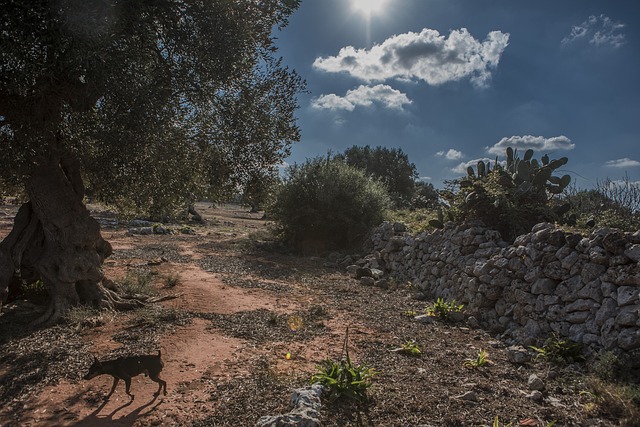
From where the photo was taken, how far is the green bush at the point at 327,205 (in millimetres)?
19109

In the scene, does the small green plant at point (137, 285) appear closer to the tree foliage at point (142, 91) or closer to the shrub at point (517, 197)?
the tree foliage at point (142, 91)

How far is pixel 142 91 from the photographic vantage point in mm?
5945

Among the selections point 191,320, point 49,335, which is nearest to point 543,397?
point 191,320

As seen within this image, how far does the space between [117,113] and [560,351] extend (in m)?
7.98

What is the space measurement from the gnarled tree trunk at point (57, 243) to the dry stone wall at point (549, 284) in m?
8.17

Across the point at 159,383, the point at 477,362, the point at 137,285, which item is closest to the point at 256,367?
the point at 159,383

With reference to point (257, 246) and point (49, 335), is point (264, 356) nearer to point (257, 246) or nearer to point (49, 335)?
point (49, 335)

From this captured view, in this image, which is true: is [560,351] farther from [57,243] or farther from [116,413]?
[57,243]

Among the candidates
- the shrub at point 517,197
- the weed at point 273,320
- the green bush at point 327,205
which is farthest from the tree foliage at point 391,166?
the weed at point 273,320

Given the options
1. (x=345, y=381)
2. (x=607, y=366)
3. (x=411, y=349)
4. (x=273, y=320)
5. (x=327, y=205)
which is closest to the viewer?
(x=345, y=381)

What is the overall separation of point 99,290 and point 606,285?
9671 mm

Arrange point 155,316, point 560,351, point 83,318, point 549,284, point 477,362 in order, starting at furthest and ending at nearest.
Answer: point 155,316 < point 549,284 < point 83,318 < point 560,351 < point 477,362

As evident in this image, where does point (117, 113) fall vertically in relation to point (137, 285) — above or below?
above

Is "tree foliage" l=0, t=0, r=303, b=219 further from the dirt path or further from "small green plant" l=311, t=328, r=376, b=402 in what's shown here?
"small green plant" l=311, t=328, r=376, b=402
